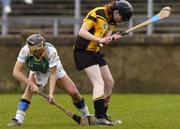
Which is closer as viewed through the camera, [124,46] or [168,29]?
[124,46]

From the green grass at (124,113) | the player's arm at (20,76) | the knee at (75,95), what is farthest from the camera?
the knee at (75,95)

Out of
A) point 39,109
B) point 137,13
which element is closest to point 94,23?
point 39,109

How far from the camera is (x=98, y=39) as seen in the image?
12945 millimetres

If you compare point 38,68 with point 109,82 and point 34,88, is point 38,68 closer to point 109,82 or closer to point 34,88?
point 34,88

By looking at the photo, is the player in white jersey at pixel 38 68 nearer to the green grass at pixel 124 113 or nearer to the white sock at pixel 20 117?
the white sock at pixel 20 117

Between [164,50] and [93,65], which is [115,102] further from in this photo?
[93,65]

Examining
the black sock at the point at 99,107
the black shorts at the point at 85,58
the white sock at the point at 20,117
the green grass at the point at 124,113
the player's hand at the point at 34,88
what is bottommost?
the green grass at the point at 124,113

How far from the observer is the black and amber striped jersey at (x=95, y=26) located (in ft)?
42.8

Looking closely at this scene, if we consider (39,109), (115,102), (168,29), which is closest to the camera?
(39,109)

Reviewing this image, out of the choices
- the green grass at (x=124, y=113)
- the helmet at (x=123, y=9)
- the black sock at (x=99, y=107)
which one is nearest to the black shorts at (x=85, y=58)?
the black sock at (x=99, y=107)

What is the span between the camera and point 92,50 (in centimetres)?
1332

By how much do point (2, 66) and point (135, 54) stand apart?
154 inches

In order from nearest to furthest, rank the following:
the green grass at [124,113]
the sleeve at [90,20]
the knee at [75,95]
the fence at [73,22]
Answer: the sleeve at [90,20], the green grass at [124,113], the knee at [75,95], the fence at [73,22]

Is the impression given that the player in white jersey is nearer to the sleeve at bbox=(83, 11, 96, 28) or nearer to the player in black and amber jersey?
the player in black and amber jersey
